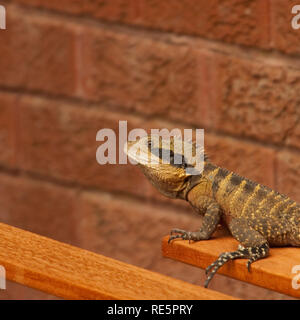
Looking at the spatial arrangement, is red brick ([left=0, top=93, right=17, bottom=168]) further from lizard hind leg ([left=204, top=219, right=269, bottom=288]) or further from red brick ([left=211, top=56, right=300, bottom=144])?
lizard hind leg ([left=204, top=219, right=269, bottom=288])

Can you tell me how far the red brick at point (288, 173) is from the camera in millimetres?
2221

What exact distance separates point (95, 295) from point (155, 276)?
0.12 m

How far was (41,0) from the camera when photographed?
8.73ft

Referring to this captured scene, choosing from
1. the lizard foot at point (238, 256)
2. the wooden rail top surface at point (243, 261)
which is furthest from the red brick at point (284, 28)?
the lizard foot at point (238, 256)

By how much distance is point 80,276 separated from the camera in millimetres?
1232

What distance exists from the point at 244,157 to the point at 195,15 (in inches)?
19.2

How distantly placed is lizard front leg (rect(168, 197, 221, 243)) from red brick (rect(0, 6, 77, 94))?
44.7 inches

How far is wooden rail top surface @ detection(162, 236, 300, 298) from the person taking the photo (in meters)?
1.32

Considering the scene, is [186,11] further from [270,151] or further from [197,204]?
[197,204]

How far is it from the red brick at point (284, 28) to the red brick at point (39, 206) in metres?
1.03

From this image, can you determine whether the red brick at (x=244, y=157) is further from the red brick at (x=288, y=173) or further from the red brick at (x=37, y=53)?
the red brick at (x=37, y=53)

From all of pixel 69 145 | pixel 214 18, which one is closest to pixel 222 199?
pixel 214 18

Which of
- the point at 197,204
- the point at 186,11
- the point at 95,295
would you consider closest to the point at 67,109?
the point at 186,11

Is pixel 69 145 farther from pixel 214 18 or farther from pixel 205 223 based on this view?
pixel 205 223
